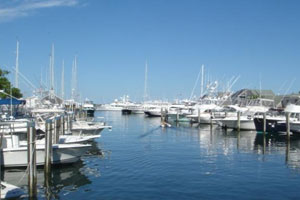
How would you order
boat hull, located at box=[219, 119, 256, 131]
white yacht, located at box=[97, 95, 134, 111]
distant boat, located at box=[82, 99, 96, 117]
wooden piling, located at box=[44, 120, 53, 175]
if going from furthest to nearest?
white yacht, located at box=[97, 95, 134, 111] → distant boat, located at box=[82, 99, 96, 117] → boat hull, located at box=[219, 119, 256, 131] → wooden piling, located at box=[44, 120, 53, 175]

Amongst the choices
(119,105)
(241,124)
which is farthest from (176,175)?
(119,105)

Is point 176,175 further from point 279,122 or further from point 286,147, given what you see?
point 279,122

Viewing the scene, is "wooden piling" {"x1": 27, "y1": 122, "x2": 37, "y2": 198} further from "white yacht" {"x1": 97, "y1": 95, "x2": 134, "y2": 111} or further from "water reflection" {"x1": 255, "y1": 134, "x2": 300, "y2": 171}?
"white yacht" {"x1": 97, "y1": 95, "x2": 134, "y2": 111}

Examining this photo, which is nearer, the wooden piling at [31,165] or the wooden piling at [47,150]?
the wooden piling at [31,165]

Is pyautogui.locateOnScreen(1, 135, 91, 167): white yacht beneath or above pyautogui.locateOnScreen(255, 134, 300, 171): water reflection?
above

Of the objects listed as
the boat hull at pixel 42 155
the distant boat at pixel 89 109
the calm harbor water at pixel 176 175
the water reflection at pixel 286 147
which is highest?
the distant boat at pixel 89 109

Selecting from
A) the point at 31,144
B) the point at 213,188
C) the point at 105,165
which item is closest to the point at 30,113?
the point at 105,165

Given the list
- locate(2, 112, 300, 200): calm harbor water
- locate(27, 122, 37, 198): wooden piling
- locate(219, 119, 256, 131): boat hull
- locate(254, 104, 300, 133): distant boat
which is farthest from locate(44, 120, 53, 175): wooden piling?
locate(219, 119, 256, 131): boat hull

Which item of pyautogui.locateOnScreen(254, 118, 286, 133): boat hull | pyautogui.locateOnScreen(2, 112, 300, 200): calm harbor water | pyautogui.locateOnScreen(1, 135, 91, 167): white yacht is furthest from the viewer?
pyautogui.locateOnScreen(254, 118, 286, 133): boat hull

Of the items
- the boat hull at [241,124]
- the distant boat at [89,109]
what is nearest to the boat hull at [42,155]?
the boat hull at [241,124]

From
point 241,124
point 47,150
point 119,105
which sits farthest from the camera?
point 119,105

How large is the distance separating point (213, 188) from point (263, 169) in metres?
7.11

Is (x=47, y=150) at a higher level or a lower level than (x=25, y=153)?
higher

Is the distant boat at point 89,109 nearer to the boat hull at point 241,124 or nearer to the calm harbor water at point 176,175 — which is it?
the boat hull at point 241,124
